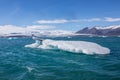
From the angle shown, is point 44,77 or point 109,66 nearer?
point 44,77

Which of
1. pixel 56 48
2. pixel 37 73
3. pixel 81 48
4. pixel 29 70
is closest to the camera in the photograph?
pixel 37 73

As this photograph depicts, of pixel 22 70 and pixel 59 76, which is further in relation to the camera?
pixel 22 70

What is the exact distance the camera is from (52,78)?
17.1m

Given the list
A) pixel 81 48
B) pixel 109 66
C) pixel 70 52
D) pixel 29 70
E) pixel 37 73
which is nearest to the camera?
pixel 37 73

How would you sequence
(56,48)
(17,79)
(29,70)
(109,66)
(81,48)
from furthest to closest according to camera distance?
→ (56,48) < (81,48) < (109,66) < (29,70) < (17,79)

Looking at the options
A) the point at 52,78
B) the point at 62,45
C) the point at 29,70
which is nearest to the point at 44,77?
the point at 52,78

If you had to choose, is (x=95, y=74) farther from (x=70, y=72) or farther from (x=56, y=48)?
(x=56, y=48)

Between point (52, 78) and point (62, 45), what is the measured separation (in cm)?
1660

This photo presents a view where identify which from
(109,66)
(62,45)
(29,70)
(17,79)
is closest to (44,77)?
(17,79)

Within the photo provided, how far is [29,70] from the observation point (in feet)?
66.5

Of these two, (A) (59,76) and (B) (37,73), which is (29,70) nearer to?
(B) (37,73)

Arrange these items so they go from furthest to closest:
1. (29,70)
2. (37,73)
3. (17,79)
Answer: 1. (29,70)
2. (37,73)
3. (17,79)

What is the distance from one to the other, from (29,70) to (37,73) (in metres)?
1.62

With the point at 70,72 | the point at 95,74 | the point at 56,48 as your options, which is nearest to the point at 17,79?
the point at 70,72
